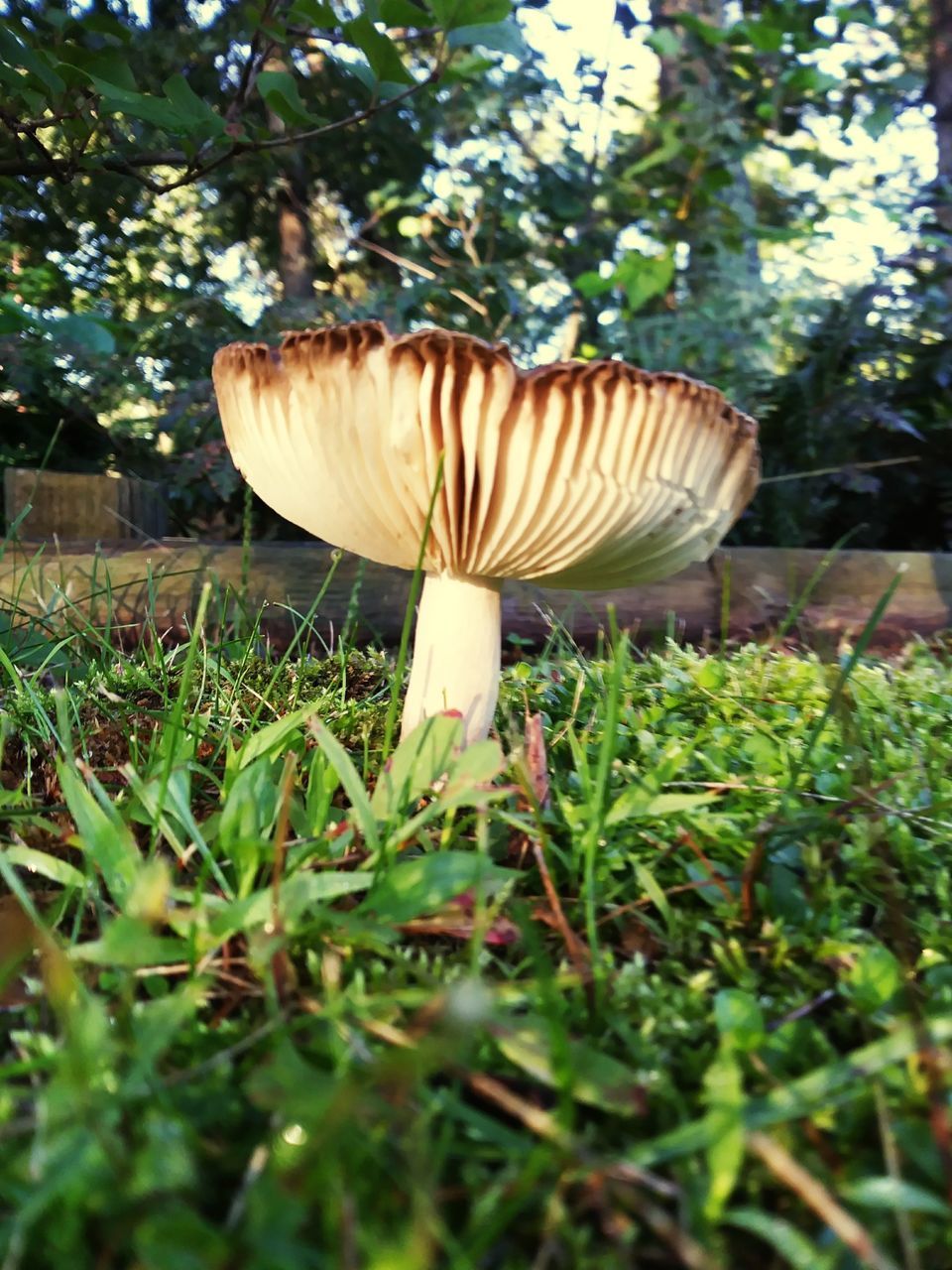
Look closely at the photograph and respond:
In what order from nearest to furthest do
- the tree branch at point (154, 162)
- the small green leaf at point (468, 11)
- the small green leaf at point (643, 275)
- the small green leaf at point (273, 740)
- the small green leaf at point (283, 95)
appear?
the small green leaf at point (273, 740)
the small green leaf at point (468, 11)
the small green leaf at point (283, 95)
the tree branch at point (154, 162)
the small green leaf at point (643, 275)

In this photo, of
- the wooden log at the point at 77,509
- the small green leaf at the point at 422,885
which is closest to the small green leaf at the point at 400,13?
the small green leaf at the point at 422,885

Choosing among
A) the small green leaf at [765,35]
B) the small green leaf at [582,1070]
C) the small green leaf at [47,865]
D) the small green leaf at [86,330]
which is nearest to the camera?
the small green leaf at [582,1070]

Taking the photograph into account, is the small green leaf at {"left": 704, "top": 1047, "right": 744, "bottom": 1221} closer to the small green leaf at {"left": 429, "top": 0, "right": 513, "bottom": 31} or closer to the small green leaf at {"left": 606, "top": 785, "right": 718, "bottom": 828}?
the small green leaf at {"left": 606, "top": 785, "right": 718, "bottom": 828}

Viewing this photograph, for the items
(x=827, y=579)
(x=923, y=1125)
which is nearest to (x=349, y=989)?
(x=923, y=1125)

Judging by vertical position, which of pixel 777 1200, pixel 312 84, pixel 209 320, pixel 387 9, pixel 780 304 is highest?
pixel 312 84

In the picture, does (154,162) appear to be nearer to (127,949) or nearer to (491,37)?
(491,37)

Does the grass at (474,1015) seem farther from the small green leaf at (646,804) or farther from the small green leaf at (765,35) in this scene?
the small green leaf at (765,35)

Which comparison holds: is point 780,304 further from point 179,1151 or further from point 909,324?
point 179,1151
